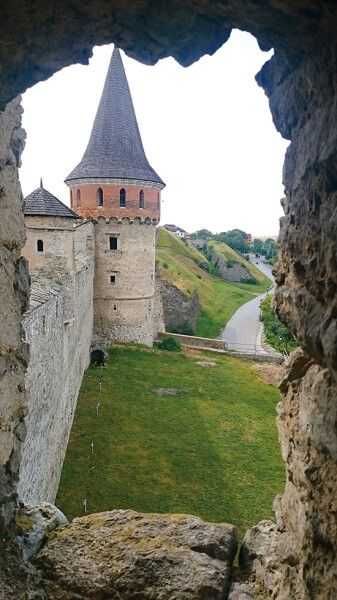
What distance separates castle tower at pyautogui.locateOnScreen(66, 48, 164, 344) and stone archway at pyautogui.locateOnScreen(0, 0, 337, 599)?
18088mm

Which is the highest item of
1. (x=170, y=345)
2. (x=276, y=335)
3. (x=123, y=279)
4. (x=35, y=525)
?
(x=123, y=279)

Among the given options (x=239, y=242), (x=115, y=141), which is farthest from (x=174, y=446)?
(x=239, y=242)

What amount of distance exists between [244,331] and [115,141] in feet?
56.4

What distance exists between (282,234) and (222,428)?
12.1 m

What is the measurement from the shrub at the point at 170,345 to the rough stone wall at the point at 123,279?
80.9 inches

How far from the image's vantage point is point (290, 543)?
3.55 m

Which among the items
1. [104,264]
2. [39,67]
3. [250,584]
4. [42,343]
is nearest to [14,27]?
[39,67]

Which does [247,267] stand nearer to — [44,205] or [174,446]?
[44,205]

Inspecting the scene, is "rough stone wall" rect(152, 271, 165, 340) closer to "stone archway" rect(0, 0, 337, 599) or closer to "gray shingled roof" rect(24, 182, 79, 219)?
"gray shingled roof" rect(24, 182, 79, 219)

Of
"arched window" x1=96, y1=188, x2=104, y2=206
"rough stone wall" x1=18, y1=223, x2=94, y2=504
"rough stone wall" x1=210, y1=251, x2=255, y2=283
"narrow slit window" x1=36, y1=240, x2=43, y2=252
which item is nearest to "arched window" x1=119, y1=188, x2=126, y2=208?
"arched window" x1=96, y1=188, x2=104, y2=206

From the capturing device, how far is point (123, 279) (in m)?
22.6

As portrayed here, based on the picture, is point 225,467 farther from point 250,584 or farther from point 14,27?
point 14,27

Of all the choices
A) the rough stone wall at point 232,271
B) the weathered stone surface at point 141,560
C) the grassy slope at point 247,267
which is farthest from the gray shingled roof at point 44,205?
the grassy slope at point 247,267

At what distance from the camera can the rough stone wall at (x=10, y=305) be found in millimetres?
3756
